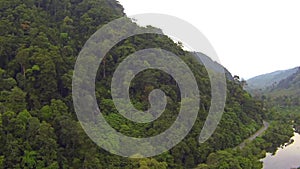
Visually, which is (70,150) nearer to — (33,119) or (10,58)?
(33,119)

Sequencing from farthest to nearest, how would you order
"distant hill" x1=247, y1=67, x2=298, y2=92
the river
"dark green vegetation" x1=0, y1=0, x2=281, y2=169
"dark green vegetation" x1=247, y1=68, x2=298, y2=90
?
1. "dark green vegetation" x1=247, y1=68, x2=298, y2=90
2. "distant hill" x1=247, y1=67, x2=298, y2=92
3. the river
4. "dark green vegetation" x1=0, y1=0, x2=281, y2=169

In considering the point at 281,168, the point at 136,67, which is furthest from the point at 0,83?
the point at 281,168

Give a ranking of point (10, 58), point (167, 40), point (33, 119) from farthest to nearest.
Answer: point (167, 40) < point (10, 58) < point (33, 119)

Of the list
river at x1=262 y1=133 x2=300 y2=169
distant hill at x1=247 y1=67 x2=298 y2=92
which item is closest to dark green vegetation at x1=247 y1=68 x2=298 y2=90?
distant hill at x1=247 y1=67 x2=298 y2=92

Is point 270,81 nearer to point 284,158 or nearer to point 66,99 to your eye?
point 284,158

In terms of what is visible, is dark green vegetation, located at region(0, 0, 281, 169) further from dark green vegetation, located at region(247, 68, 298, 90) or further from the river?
dark green vegetation, located at region(247, 68, 298, 90)

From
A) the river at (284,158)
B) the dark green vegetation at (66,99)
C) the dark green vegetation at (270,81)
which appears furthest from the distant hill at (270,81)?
the dark green vegetation at (66,99)
